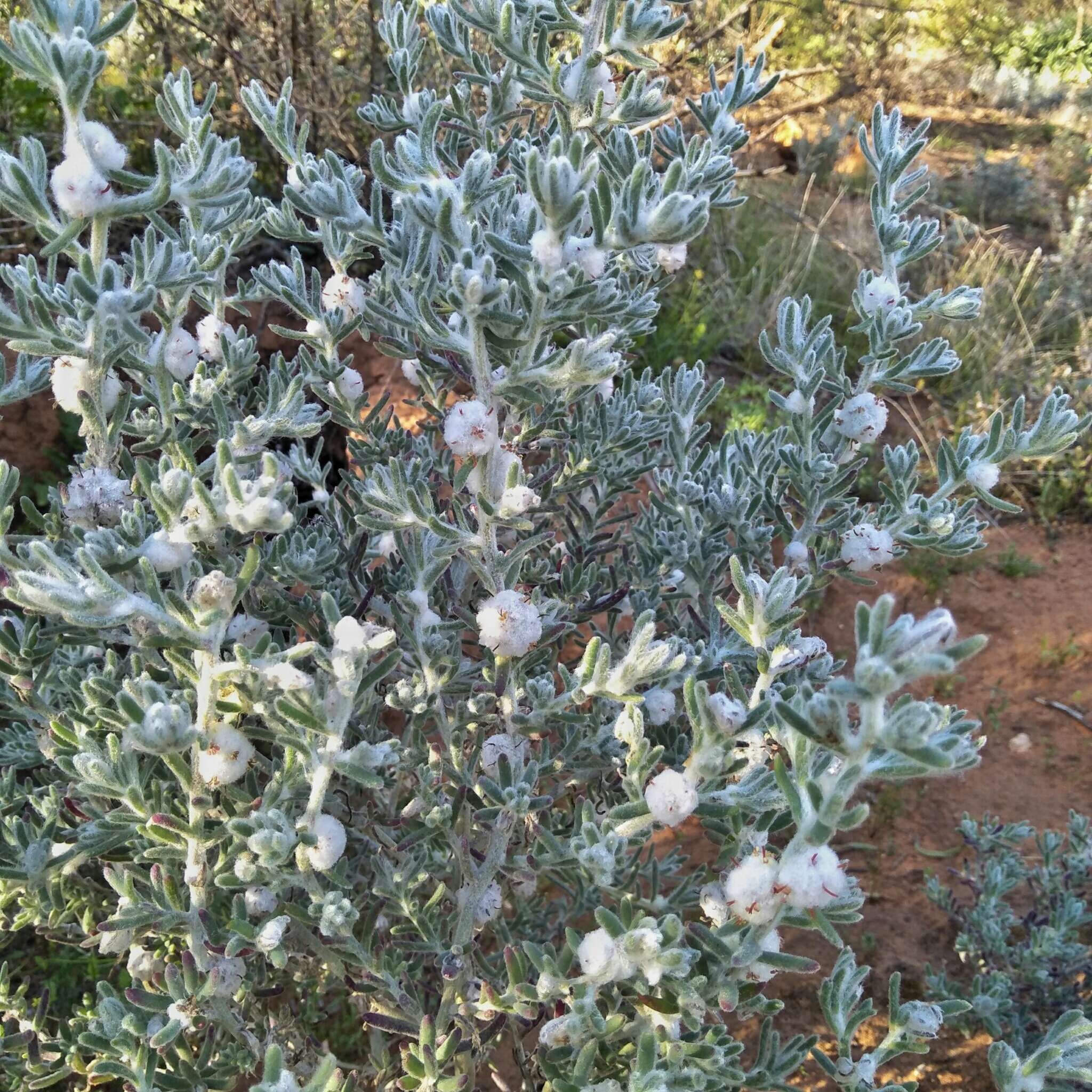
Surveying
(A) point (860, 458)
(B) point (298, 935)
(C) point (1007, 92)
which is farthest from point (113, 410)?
(C) point (1007, 92)

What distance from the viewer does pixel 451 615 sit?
186 centimetres

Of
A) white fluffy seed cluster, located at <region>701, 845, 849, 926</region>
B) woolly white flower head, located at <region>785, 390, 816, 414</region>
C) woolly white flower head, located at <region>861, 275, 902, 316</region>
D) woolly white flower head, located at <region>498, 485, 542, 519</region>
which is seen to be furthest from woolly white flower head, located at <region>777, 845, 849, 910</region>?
woolly white flower head, located at <region>861, 275, 902, 316</region>

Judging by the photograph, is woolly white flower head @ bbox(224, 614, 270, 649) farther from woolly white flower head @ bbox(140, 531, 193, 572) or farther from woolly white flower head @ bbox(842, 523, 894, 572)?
woolly white flower head @ bbox(842, 523, 894, 572)

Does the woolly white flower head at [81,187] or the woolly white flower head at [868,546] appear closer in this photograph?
the woolly white flower head at [81,187]

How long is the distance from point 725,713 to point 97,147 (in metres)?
1.19

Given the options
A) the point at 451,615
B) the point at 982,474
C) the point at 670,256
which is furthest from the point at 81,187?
the point at 982,474

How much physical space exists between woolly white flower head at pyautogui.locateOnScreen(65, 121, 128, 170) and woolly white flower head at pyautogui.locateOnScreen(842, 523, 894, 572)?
1.36m

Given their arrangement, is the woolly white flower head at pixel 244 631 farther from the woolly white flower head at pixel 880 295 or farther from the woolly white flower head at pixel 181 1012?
the woolly white flower head at pixel 880 295

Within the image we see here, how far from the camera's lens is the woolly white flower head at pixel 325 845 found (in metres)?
1.34

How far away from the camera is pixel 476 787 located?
1.55 metres

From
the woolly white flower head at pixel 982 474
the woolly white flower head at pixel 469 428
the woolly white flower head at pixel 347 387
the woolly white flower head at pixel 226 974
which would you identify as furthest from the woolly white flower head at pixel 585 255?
the woolly white flower head at pixel 226 974

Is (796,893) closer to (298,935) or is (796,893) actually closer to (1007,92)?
(298,935)

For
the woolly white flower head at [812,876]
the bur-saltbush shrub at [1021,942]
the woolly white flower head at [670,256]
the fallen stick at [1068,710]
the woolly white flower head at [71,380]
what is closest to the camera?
the woolly white flower head at [812,876]

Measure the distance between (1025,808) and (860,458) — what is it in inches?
76.5
